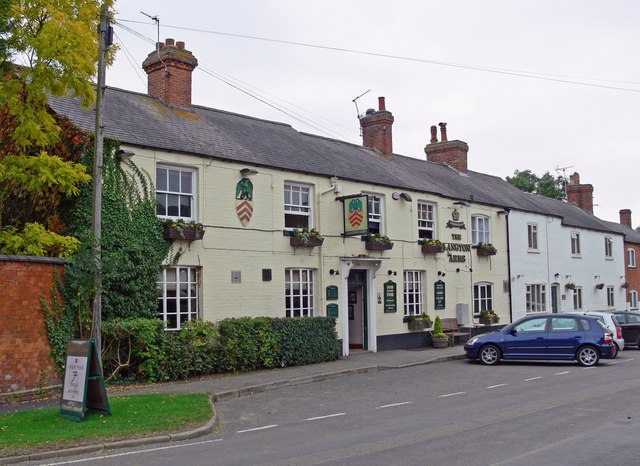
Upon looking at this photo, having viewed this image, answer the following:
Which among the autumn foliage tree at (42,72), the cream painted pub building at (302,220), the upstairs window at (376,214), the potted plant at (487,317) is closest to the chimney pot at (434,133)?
the cream painted pub building at (302,220)

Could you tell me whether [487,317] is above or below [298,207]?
below

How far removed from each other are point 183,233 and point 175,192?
1.36 metres

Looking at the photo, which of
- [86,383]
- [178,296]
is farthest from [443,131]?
[86,383]

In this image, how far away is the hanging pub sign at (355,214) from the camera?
20375 millimetres

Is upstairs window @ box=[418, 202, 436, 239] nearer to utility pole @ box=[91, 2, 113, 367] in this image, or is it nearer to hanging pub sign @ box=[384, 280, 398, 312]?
hanging pub sign @ box=[384, 280, 398, 312]

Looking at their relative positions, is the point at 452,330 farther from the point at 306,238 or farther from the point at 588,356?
the point at 306,238

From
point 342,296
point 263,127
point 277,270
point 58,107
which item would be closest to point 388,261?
point 342,296

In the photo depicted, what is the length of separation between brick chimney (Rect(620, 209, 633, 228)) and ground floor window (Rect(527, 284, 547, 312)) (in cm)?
2207

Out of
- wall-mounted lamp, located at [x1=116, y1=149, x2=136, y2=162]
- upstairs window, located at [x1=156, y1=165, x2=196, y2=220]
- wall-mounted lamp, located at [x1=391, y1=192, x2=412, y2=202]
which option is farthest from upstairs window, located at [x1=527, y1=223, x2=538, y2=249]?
wall-mounted lamp, located at [x1=116, y1=149, x2=136, y2=162]

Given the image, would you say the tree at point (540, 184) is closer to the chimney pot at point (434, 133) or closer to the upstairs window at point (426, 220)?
the chimney pot at point (434, 133)

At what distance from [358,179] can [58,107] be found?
9.74m

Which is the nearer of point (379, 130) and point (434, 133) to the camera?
point (379, 130)

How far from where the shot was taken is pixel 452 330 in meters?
25.1

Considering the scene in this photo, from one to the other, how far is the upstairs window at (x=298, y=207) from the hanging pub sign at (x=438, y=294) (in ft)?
22.1
